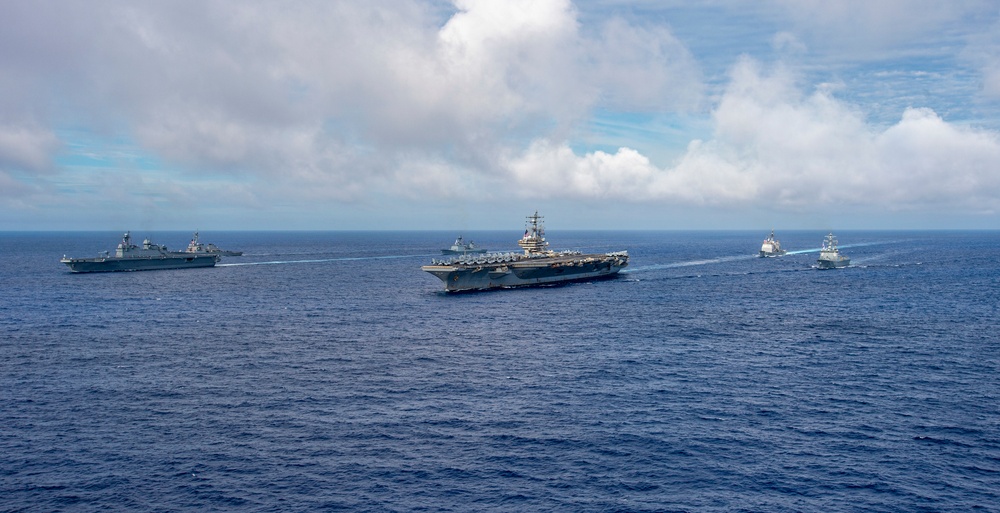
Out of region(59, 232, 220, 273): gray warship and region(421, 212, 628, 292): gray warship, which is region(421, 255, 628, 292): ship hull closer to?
region(421, 212, 628, 292): gray warship

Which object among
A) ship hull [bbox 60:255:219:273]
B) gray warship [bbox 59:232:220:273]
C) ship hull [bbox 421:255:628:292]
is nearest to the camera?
ship hull [bbox 421:255:628:292]

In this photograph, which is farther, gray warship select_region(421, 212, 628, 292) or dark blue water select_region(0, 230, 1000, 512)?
gray warship select_region(421, 212, 628, 292)

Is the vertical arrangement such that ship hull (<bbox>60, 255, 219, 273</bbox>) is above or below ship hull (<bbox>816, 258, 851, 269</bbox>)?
above

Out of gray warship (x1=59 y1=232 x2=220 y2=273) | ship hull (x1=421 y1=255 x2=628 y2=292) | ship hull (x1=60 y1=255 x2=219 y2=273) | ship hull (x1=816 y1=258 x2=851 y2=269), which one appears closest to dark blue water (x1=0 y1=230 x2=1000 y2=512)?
ship hull (x1=421 y1=255 x2=628 y2=292)

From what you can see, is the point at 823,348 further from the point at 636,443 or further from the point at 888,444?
the point at 636,443

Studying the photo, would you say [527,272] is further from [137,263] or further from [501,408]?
[137,263]

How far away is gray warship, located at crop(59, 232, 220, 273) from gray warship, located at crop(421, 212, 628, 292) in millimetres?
83644

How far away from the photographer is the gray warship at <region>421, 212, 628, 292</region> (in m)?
121

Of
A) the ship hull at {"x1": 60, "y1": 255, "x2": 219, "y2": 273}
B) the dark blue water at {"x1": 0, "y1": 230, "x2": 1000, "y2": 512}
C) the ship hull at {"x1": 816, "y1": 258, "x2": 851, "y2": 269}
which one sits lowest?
the dark blue water at {"x1": 0, "y1": 230, "x2": 1000, "y2": 512}

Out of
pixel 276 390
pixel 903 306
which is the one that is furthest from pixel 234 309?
pixel 903 306

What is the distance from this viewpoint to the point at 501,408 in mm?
50219

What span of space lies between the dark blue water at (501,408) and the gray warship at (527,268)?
21.8 metres

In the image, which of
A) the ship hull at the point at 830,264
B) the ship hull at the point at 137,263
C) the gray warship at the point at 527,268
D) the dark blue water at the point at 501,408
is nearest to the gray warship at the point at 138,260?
the ship hull at the point at 137,263

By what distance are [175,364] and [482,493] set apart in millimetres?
39898
